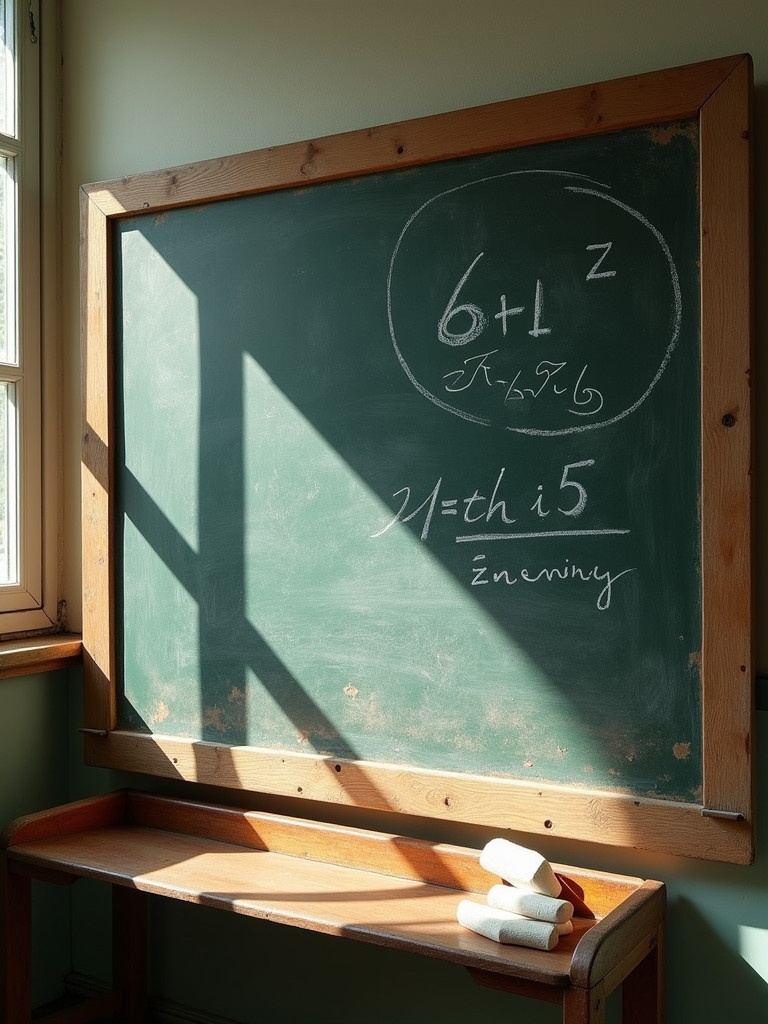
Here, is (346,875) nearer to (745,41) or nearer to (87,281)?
(87,281)

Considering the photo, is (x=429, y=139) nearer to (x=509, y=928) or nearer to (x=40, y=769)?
(x=509, y=928)

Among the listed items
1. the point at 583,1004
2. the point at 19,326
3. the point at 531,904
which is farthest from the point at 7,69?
the point at 583,1004

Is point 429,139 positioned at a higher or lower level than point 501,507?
higher

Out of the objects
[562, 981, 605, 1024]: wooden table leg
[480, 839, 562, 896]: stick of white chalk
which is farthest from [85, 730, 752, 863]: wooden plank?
[562, 981, 605, 1024]: wooden table leg

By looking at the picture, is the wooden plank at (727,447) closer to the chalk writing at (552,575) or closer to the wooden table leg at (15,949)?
the chalk writing at (552,575)

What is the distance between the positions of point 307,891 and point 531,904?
52cm

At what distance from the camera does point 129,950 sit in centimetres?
275

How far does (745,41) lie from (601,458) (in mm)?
878

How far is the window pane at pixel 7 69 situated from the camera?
289cm

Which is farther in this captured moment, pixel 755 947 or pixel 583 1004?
pixel 755 947

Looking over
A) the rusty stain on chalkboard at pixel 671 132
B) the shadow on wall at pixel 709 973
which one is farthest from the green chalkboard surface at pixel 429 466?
the shadow on wall at pixel 709 973

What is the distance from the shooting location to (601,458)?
2.08 meters

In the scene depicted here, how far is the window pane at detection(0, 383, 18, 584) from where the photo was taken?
288 cm

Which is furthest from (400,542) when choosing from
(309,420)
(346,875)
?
(346,875)
